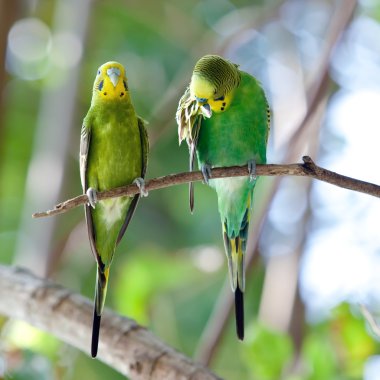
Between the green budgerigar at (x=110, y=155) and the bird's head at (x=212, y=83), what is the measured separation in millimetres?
329

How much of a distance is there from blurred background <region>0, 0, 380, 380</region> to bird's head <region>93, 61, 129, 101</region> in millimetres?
817

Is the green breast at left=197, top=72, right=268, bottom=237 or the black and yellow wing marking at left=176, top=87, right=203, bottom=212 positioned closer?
the black and yellow wing marking at left=176, top=87, right=203, bottom=212

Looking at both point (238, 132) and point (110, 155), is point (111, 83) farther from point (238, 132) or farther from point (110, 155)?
point (238, 132)

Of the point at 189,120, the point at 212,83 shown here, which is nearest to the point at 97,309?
the point at 189,120

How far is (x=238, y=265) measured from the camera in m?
2.33

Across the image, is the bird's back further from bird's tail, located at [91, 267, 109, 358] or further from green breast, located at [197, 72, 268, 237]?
bird's tail, located at [91, 267, 109, 358]

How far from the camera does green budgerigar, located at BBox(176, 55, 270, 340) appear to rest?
2.26 meters

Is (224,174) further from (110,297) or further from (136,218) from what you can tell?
(136,218)

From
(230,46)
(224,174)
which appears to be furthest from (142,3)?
(224,174)

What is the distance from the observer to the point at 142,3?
519cm

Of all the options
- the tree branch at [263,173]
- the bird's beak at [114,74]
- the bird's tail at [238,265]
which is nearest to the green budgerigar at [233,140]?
the bird's tail at [238,265]

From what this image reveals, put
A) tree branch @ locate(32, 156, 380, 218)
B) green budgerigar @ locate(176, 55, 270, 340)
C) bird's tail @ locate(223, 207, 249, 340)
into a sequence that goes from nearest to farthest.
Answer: tree branch @ locate(32, 156, 380, 218) → bird's tail @ locate(223, 207, 249, 340) → green budgerigar @ locate(176, 55, 270, 340)

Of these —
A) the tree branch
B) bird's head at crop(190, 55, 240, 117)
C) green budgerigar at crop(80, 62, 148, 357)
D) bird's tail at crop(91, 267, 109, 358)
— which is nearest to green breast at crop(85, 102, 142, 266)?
green budgerigar at crop(80, 62, 148, 357)

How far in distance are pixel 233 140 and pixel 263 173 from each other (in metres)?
0.51
